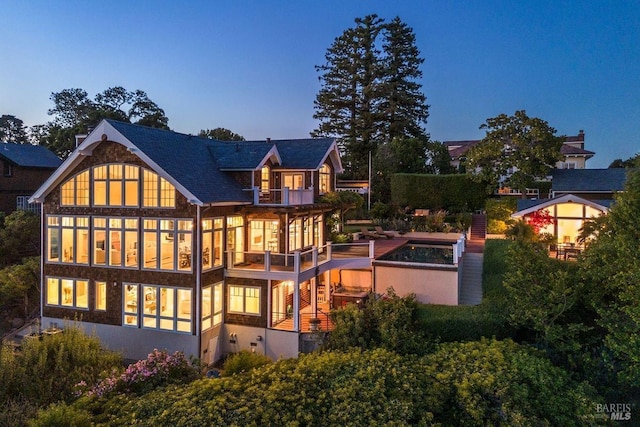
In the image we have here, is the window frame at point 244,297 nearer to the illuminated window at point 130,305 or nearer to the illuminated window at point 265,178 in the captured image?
the illuminated window at point 130,305

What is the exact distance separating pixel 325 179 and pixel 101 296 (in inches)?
478

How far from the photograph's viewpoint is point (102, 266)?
16922 millimetres

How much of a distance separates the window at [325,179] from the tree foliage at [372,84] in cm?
2482

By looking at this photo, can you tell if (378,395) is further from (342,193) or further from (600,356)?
(342,193)

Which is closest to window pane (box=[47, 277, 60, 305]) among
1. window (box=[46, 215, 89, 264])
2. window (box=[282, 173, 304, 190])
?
window (box=[46, 215, 89, 264])

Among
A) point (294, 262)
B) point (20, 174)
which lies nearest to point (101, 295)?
point (294, 262)

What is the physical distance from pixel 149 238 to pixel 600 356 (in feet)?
53.7

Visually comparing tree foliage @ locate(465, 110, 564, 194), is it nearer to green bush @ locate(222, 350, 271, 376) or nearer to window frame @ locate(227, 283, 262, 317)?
window frame @ locate(227, 283, 262, 317)

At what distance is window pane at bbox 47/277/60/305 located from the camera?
17.7 meters

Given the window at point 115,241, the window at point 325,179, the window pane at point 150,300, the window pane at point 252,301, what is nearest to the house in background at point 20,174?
the window at point 115,241

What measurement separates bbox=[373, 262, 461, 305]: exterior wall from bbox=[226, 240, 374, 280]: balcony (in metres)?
1.14

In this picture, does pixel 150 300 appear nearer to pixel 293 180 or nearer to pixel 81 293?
pixel 81 293

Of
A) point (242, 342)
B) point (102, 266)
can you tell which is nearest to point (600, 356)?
point (242, 342)

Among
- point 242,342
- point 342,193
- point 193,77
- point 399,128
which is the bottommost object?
point 242,342
